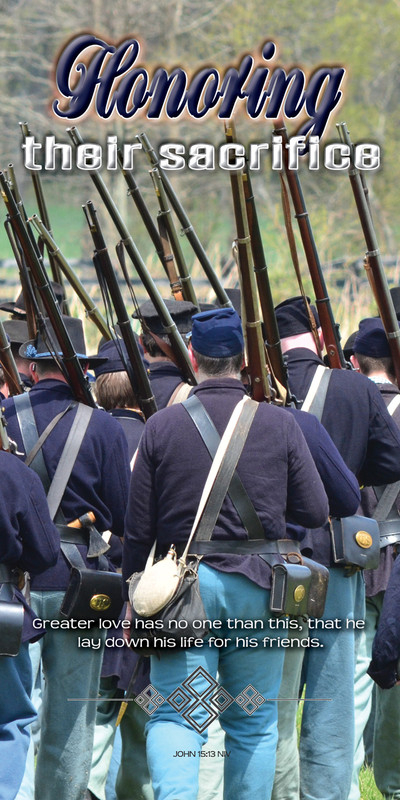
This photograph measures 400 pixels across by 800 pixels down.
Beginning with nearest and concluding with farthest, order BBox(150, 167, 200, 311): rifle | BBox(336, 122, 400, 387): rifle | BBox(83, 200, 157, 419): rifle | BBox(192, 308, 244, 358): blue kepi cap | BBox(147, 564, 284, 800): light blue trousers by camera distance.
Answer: BBox(147, 564, 284, 800): light blue trousers
BBox(192, 308, 244, 358): blue kepi cap
BBox(83, 200, 157, 419): rifle
BBox(336, 122, 400, 387): rifle
BBox(150, 167, 200, 311): rifle

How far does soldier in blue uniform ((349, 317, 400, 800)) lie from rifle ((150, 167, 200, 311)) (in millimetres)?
1158

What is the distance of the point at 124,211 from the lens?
88.1ft

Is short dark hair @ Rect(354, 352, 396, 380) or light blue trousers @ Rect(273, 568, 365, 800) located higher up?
short dark hair @ Rect(354, 352, 396, 380)

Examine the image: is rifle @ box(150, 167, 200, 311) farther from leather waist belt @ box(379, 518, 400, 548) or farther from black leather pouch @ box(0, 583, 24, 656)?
black leather pouch @ box(0, 583, 24, 656)

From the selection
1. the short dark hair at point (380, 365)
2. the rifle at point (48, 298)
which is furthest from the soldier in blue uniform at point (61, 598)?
the short dark hair at point (380, 365)

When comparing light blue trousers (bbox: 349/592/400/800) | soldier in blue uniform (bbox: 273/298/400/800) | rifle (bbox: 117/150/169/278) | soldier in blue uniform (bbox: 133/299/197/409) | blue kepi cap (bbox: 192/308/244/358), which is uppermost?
rifle (bbox: 117/150/169/278)

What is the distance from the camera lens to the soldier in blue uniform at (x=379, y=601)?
5656 millimetres

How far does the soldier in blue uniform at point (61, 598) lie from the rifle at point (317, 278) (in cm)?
137

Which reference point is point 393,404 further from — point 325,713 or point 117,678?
point 117,678

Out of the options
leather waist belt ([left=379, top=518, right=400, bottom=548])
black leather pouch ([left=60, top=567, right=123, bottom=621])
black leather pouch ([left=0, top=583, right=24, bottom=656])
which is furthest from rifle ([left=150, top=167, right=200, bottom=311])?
black leather pouch ([left=0, top=583, right=24, bottom=656])

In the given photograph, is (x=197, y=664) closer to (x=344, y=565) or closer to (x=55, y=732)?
(x=55, y=732)

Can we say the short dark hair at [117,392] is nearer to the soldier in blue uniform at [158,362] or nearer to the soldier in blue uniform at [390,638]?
the soldier in blue uniform at [158,362]

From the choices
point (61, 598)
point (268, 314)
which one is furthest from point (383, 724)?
point (268, 314)

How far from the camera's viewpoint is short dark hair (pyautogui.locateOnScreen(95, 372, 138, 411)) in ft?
19.4
